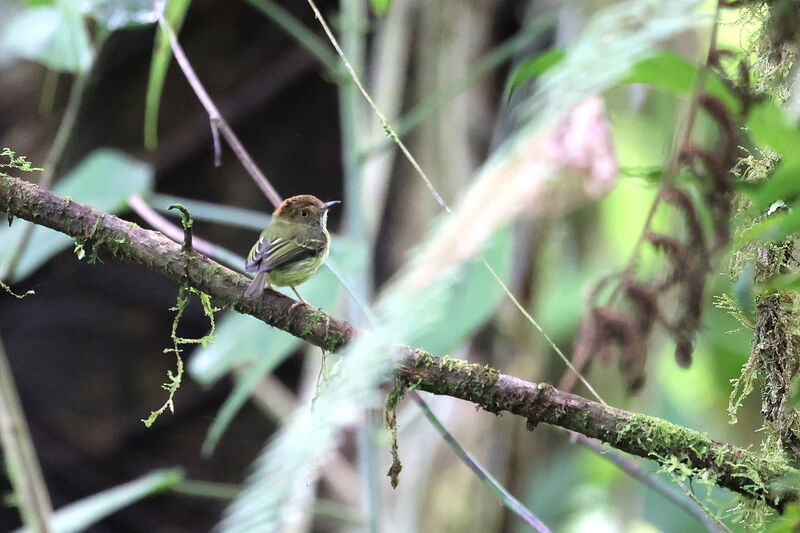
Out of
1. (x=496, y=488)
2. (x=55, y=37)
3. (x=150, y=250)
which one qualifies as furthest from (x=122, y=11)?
(x=496, y=488)

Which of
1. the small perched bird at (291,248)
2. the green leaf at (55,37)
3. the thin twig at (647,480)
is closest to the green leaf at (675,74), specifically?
the thin twig at (647,480)

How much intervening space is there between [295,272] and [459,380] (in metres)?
1.12

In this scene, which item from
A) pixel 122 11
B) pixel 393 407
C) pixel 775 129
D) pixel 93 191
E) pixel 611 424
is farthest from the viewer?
pixel 93 191

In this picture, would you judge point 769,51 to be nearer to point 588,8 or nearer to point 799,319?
point 799,319

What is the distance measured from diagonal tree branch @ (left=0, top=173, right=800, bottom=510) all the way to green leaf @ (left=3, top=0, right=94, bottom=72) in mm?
909

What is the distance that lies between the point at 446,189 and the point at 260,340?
2034mm

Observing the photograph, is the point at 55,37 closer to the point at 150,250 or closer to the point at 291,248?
the point at 291,248

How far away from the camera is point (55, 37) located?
242 cm

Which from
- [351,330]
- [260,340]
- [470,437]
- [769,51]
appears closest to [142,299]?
[470,437]

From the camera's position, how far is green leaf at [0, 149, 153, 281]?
2365mm

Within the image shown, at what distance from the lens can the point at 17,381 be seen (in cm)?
459

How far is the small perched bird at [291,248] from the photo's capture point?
86.0 inches

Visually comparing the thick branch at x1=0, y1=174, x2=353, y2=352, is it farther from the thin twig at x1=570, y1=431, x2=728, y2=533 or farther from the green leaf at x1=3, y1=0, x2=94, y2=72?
the green leaf at x1=3, y1=0, x2=94, y2=72

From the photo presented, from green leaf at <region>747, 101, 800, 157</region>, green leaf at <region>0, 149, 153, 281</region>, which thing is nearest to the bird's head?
green leaf at <region>0, 149, 153, 281</region>
